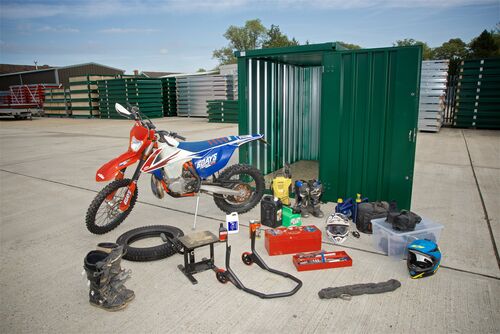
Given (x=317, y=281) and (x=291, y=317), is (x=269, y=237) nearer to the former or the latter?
(x=317, y=281)

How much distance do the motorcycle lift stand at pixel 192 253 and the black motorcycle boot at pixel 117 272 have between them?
506 mm

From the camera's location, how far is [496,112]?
12547 mm

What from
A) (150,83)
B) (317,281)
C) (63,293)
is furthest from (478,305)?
(150,83)

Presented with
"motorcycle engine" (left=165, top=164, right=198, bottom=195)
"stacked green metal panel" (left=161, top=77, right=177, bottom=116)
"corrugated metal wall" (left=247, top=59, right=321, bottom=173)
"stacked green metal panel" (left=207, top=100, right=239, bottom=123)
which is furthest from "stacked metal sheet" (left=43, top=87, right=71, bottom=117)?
"motorcycle engine" (left=165, top=164, right=198, bottom=195)

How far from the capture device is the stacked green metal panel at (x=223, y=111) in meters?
16.7

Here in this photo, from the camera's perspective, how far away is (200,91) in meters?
19.8

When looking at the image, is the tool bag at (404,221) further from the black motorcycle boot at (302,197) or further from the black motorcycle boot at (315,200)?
the black motorcycle boot at (302,197)

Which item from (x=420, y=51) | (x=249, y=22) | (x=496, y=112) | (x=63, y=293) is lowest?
(x=63, y=293)

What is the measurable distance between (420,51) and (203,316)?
145 inches

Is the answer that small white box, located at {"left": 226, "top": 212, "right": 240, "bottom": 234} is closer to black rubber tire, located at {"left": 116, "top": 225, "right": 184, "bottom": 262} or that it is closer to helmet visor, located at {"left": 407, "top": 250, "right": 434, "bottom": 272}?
black rubber tire, located at {"left": 116, "top": 225, "right": 184, "bottom": 262}

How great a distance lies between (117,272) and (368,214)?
2.74m

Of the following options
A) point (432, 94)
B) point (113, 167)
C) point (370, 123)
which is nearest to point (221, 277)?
point (113, 167)

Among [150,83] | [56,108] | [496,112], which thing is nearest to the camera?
[496,112]

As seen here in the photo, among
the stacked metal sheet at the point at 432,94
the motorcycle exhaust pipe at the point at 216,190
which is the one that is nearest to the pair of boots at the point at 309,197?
the motorcycle exhaust pipe at the point at 216,190
